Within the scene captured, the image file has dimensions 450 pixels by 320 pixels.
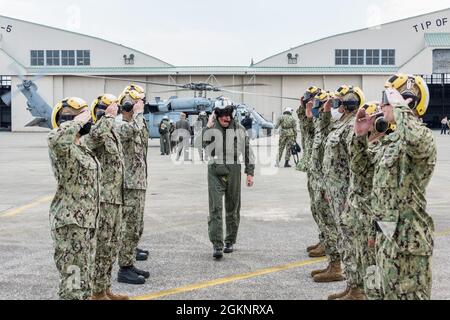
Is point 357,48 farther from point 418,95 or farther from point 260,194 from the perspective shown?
point 418,95

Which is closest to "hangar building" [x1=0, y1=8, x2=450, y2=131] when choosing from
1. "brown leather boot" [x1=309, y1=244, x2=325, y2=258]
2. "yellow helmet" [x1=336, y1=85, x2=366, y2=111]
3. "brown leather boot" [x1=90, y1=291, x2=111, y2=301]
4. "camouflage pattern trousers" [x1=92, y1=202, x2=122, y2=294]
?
"brown leather boot" [x1=309, y1=244, x2=325, y2=258]

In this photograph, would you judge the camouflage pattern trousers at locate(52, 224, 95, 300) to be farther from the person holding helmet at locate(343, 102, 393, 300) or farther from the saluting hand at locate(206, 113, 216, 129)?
the saluting hand at locate(206, 113, 216, 129)

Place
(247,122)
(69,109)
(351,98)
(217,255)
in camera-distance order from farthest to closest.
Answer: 1. (247,122)
2. (217,255)
3. (351,98)
4. (69,109)

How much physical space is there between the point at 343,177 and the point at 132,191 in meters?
2.23

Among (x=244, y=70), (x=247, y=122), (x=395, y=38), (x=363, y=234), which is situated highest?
(x=395, y=38)

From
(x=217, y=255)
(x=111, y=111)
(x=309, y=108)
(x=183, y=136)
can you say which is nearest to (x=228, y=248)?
(x=217, y=255)

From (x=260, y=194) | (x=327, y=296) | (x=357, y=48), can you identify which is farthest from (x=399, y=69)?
(x=327, y=296)

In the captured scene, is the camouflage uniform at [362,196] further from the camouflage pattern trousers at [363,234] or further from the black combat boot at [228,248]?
the black combat boot at [228,248]

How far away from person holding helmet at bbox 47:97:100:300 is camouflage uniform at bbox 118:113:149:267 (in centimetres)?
170

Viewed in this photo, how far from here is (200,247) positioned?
756 centimetres

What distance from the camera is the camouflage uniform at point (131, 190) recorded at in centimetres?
600

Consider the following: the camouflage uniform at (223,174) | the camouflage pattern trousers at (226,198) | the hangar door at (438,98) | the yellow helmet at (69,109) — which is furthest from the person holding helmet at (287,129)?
the hangar door at (438,98)

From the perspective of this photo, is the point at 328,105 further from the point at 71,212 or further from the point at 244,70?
the point at 244,70
